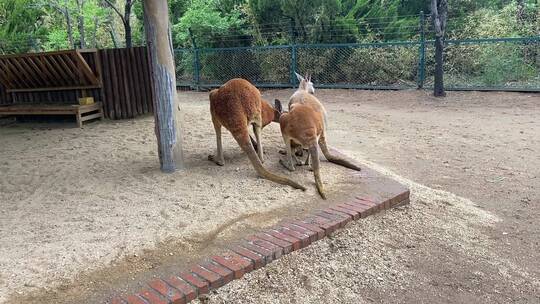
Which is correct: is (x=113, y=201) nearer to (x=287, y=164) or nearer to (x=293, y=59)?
(x=287, y=164)

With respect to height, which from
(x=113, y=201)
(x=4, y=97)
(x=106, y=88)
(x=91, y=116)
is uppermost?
(x=106, y=88)

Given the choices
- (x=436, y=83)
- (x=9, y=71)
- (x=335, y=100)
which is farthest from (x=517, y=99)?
(x=9, y=71)

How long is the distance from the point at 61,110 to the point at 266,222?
6.41 metres

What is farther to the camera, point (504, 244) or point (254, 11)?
point (254, 11)

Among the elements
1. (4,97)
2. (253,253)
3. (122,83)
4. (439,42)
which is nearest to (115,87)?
(122,83)

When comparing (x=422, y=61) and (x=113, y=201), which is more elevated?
(x=422, y=61)

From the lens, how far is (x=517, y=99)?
11.0 meters

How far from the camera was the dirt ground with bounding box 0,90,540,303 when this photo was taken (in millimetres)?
2996

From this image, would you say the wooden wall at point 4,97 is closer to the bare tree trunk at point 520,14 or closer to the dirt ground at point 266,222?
the dirt ground at point 266,222

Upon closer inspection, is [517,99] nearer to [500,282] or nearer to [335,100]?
[335,100]

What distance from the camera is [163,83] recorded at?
16.1 ft

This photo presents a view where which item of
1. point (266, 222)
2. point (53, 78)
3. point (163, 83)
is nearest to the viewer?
point (266, 222)

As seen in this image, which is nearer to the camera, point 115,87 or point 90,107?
point 90,107

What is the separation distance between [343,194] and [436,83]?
886cm
